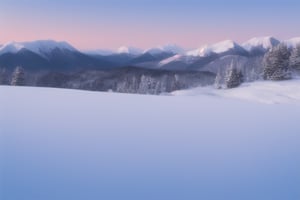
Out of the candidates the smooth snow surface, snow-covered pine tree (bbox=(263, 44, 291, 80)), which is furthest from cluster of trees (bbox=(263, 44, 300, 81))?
the smooth snow surface

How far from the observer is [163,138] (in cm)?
418

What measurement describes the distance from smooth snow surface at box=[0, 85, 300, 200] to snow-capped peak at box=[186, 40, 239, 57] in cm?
393

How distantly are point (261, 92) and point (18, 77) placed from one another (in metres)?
9.29

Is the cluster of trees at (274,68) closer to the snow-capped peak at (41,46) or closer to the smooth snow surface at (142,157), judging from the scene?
the smooth snow surface at (142,157)

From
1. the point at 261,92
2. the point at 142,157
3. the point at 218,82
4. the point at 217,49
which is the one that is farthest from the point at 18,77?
the point at 261,92

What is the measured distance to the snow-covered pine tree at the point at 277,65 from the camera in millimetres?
11484

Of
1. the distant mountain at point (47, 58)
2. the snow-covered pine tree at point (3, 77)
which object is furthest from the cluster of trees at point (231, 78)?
the snow-covered pine tree at point (3, 77)

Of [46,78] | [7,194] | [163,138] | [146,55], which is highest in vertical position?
[146,55]

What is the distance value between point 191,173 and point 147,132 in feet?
5.33

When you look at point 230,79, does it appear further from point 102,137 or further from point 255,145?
point 102,137

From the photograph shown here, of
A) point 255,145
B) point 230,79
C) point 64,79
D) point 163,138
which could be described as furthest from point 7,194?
point 230,79

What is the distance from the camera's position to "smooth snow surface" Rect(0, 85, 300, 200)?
243 cm

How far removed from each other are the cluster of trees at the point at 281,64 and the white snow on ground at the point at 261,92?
2.53 ft

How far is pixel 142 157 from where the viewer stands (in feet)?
10.6
